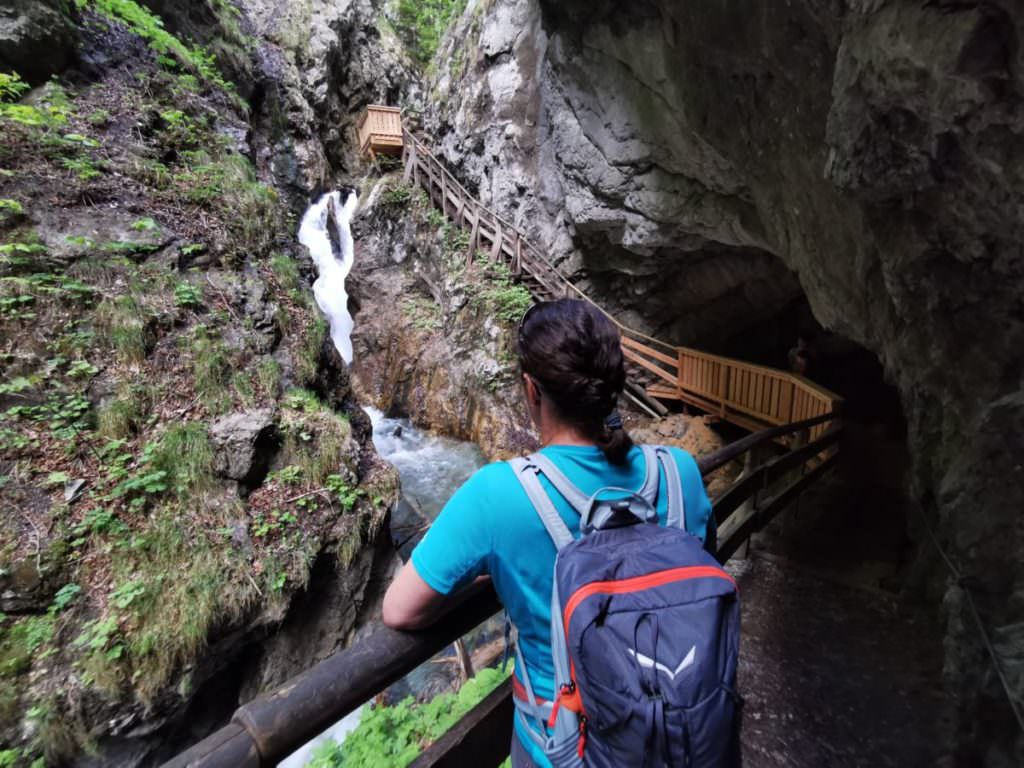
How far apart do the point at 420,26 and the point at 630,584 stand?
23.6 meters

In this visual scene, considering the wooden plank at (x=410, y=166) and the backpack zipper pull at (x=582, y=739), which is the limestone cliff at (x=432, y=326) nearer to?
the wooden plank at (x=410, y=166)

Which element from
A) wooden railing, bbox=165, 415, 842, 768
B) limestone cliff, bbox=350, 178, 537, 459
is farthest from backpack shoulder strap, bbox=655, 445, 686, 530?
limestone cliff, bbox=350, 178, 537, 459

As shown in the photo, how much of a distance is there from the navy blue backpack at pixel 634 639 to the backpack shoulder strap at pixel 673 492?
8 centimetres

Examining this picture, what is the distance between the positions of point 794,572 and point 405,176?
14.1 meters

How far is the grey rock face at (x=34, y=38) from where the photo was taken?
17.4 feet

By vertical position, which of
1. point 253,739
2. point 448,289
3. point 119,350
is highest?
point 448,289

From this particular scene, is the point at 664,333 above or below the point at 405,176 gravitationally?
below

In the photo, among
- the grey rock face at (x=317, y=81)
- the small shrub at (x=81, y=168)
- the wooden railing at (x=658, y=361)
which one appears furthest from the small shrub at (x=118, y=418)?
the grey rock face at (x=317, y=81)

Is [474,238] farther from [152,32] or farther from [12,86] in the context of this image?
[12,86]

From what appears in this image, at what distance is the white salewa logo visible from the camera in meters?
0.87

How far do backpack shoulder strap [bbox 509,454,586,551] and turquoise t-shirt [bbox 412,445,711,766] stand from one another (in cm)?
2

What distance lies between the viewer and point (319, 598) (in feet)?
13.0

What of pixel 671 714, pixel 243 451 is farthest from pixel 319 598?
pixel 671 714

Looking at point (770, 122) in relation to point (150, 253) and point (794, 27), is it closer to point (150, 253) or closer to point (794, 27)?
point (794, 27)
